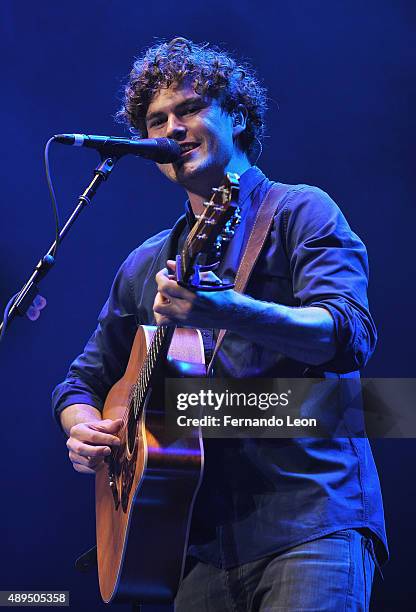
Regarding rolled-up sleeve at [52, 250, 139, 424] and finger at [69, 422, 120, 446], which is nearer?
finger at [69, 422, 120, 446]

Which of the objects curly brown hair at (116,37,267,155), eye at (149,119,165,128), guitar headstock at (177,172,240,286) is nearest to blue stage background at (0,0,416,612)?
curly brown hair at (116,37,267,155)

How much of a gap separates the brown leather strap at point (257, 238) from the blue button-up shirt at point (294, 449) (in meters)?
0.02

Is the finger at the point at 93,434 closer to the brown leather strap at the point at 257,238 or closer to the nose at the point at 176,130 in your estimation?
the brown leather strap at the point at 257,238

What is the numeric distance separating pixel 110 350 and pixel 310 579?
1194mm

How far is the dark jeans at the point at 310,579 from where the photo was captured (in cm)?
168

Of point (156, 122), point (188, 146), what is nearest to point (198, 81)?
point (156, 122)

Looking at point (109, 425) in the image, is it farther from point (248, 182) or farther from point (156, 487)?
point (248, 182)

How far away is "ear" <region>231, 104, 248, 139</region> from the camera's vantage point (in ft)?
8.44

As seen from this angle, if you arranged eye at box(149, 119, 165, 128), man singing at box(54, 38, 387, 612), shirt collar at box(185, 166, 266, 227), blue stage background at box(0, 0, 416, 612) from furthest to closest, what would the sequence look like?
1. blue stage background at box(0, 0, 416, 612)
2. eye at box(149, 119, 165, 128)
3. shirt collar at box(185, 166, 266, 227)
4. man singing at box(54, 38, 387, 612)

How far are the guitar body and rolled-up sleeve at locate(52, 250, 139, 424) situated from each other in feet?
1.85

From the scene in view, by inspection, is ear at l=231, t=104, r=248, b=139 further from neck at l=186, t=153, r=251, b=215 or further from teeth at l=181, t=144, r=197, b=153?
teeth at l=181, t=144, r=197, b=153

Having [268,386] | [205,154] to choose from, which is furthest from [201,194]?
[268,386]

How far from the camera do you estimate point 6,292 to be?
3.56 m

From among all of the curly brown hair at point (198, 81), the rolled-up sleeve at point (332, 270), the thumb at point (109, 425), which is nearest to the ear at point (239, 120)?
A: the curly brown hair at point (198, 81)
